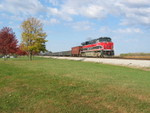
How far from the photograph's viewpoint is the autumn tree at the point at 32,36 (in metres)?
40.5

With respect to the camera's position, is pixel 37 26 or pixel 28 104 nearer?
pixel 28 104

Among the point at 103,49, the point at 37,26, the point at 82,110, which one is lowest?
the point at 82,110

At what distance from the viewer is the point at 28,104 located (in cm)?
587

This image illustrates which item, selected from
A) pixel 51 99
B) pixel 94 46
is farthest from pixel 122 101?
pixel 94 46

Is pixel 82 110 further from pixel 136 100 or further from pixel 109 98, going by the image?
pixel 136 100

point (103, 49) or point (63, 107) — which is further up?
point (103, 49)

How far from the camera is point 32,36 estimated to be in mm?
40438

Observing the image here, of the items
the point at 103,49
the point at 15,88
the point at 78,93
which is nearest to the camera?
the point at 78,93

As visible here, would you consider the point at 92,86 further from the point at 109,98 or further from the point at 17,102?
the point at 17,102

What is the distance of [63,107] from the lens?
5.59 m

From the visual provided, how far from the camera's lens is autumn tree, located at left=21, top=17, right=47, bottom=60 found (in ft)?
133

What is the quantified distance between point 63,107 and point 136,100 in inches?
96.4

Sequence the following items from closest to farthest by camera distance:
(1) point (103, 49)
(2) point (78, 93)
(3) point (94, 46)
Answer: (2) point (78, 93) < (1) point (103, 49) < (3) point (94, 46)

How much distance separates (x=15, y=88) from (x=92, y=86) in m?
3.23
